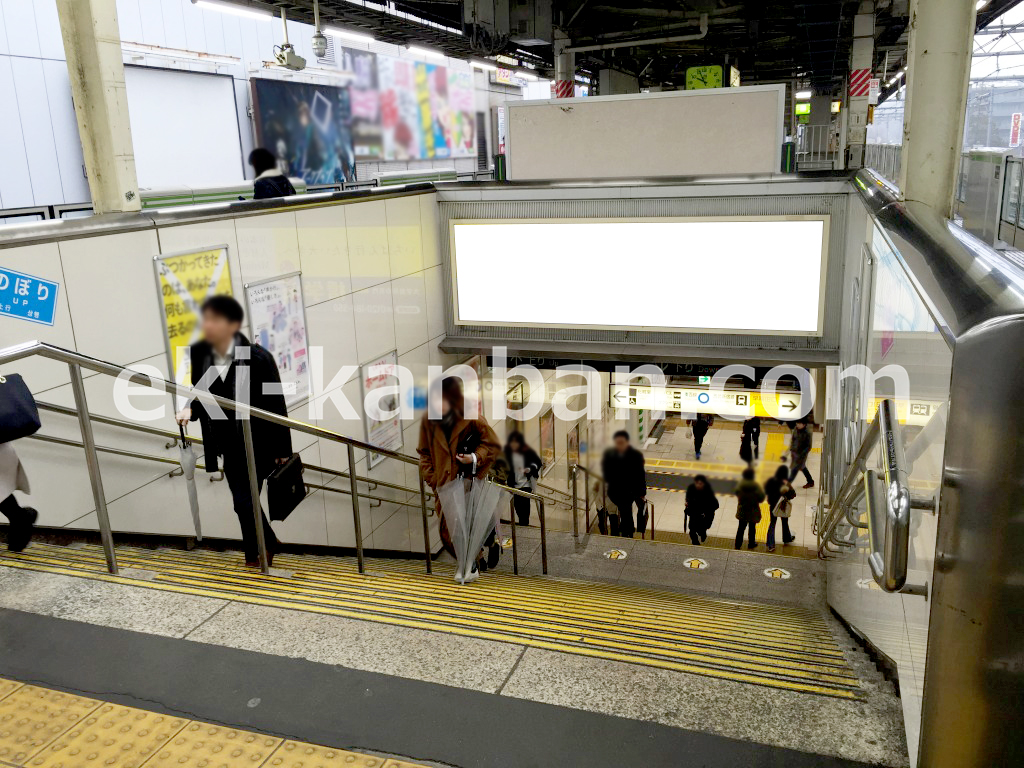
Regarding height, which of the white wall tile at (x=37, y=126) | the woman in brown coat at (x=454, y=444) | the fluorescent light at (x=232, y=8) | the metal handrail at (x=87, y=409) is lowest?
the woman in brown coat at (x=454, y=444)

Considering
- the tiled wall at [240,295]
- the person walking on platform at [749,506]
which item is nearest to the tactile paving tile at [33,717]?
the tiled wall at [240,295]

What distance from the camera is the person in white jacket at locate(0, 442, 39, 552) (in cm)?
311

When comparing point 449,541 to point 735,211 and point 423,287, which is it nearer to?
point 423,287

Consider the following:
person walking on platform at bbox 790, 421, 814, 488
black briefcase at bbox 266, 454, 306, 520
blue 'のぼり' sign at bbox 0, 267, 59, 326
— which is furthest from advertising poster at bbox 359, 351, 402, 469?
person walking on platform at bbox 790, 421, 814, 488

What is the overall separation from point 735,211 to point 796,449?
4607 mm

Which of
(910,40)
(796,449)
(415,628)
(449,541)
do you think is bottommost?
(796,449)

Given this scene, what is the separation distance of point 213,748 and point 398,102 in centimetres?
1139

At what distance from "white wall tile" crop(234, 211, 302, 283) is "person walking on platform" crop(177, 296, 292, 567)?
58.2 inches

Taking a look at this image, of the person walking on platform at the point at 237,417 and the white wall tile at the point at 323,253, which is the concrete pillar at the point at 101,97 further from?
the white wall tile at the point at 323,253

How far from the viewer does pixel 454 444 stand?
169 inches

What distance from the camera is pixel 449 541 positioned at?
449cm

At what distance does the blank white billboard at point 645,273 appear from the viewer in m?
7.39

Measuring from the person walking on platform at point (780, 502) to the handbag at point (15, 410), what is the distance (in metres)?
7.96

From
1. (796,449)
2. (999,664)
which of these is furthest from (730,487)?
(999,664)
